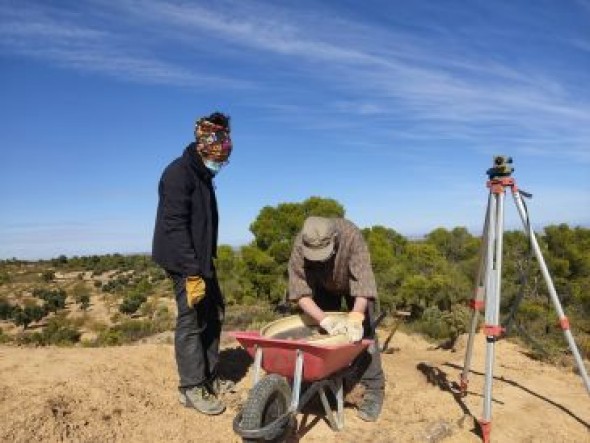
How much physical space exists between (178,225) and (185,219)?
0.08 metres

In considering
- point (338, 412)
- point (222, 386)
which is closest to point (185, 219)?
point (222, 386)

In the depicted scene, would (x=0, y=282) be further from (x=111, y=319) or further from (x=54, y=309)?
(x=111, y=319)

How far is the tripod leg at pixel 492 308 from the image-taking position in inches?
163

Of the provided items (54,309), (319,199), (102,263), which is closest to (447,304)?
(319,199)

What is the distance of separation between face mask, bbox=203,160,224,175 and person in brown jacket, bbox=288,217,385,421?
0.89 meters

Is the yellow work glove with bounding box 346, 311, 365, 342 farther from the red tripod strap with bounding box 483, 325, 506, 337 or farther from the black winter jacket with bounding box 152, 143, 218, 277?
the black winter jacket with bounding box 152, 143, 218, 277

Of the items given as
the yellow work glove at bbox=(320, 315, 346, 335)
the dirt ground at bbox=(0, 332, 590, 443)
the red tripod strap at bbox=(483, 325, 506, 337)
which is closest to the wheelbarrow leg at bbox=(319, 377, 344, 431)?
the dirt ground at bbox=(0, 332, 590, 443)

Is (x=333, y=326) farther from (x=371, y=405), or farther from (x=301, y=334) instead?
(x=371, y=405)

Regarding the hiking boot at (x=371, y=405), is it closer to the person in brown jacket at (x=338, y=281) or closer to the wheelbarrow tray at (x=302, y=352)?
the person in brown jacket at (x=338, y=281)

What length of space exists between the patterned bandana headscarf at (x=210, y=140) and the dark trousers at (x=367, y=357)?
1.49 metres

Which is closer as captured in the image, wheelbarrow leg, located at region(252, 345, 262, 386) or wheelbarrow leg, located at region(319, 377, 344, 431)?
wheelbarrow leg, located at region(252, 345, 262, 386)

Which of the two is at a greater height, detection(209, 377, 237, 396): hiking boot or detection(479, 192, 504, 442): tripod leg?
detection(479, 192, 504, 442): tripod leg

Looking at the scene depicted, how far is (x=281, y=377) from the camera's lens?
3.70 meters

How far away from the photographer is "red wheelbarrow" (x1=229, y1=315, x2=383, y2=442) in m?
3.34
